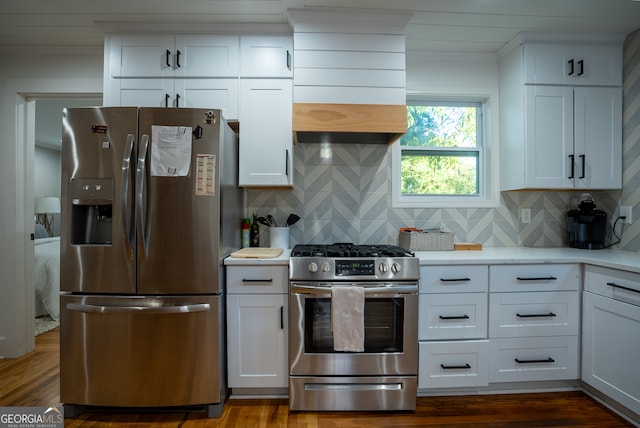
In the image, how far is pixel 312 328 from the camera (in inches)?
73.5

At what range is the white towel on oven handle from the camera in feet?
5.90

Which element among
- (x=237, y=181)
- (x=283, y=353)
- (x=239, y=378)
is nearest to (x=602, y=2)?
(x=237, y=181)

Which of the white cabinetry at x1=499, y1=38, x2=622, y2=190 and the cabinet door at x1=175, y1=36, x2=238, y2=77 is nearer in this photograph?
the cabinet door at x1=175, y1=36, x2=238, y2=77

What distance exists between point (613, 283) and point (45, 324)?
481 cm

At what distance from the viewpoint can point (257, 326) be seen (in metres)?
1.91

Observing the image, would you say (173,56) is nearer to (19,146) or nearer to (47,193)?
(19,146)

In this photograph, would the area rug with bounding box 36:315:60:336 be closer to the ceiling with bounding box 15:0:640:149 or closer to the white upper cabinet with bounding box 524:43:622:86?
the ceiling with bounding box 15:0:640:149

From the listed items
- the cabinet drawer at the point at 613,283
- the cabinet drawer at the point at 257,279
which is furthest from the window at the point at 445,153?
the cabinet drawer at the point at 257,279

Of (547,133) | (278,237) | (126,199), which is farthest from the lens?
(278,237)

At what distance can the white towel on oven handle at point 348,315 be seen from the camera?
1.80 meters

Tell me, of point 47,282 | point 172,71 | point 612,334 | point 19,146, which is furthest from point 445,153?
point 47,282

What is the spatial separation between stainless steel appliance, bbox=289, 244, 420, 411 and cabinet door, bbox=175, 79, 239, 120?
1.19m

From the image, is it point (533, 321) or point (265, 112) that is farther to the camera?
point (265, 112)

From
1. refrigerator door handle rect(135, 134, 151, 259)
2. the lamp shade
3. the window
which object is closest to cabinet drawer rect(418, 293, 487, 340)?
the window
